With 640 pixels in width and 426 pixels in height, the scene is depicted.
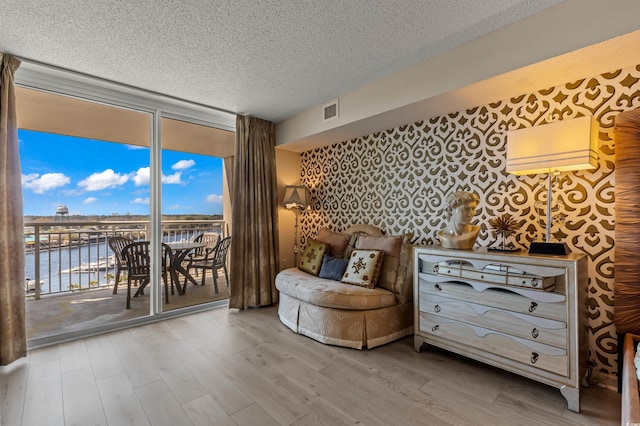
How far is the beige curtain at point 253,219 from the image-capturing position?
3.63 metres

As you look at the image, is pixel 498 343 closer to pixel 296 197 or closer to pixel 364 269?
pixel 364 269

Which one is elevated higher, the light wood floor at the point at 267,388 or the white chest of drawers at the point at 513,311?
the white chest of drawers at the point at 513,311

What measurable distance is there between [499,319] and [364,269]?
1.17 metres

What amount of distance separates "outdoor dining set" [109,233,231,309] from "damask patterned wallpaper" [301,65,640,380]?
180cm

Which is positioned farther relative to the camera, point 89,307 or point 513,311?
point 89,307

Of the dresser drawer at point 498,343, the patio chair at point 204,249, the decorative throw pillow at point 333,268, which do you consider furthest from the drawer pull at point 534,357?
the patio chair at point 204,249

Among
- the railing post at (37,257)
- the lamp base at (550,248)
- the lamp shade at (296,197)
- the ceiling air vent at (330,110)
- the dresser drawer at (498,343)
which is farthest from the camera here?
the lamp shade at (296,197)

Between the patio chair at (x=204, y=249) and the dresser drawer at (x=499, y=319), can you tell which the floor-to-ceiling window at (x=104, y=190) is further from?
the dresser drawer at (x=499, y=319)

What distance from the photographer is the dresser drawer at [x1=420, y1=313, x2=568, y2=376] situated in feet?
5.66

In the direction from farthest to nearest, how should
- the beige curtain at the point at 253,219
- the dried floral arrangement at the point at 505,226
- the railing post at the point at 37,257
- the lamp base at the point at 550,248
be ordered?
the railing post at the point at 37,257 → the beige curtain at the point at 253,219 → the dried floral arrangement at the point at 505,226 → the lamp base at the point at 550,248

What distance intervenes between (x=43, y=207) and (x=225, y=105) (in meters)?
2.91

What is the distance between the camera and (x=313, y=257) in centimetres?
337

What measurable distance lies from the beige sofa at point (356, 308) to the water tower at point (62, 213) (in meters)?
3.57

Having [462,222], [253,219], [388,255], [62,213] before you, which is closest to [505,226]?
[462,222]
